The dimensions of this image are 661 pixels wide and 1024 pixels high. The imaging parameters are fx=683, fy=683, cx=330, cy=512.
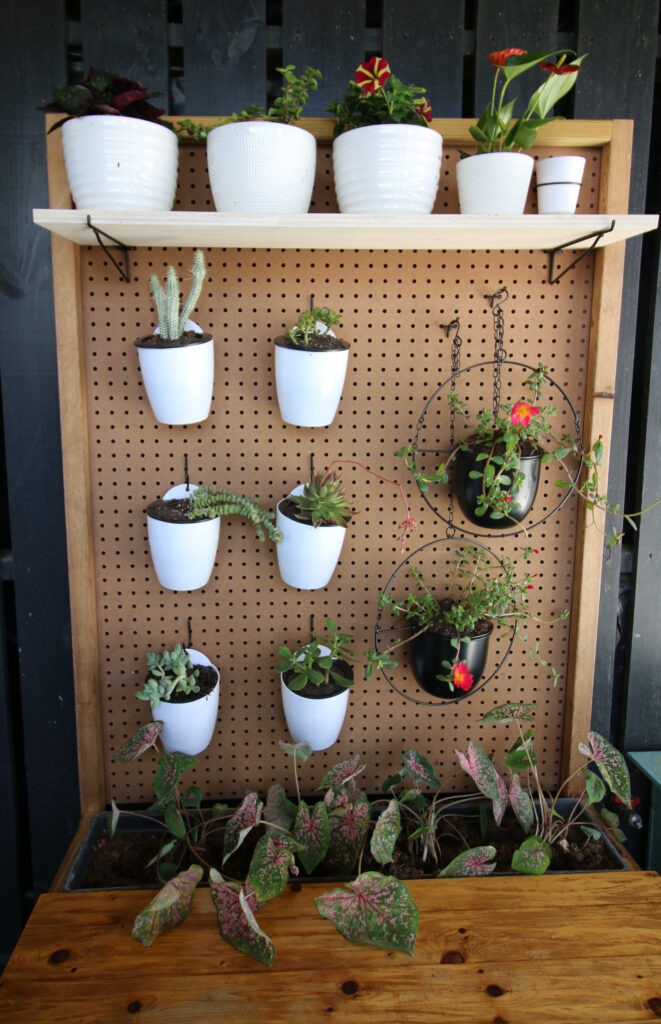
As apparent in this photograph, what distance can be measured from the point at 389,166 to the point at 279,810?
1.24 meters

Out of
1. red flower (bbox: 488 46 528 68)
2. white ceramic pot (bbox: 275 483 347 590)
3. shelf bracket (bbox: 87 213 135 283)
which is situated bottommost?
white ceramic pot (bbox: 275 483 347 590)

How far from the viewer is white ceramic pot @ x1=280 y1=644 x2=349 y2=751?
1410 millimetres

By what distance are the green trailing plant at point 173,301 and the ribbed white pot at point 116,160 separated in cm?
12

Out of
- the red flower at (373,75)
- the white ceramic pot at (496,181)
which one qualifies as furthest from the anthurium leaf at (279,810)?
the red flower at (373,75)

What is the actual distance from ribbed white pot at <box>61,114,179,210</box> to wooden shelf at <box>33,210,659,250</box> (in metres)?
0.05

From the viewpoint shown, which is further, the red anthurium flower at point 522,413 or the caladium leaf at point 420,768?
the caladium leaf at point 420,768

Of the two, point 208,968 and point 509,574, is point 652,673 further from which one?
point 208,968

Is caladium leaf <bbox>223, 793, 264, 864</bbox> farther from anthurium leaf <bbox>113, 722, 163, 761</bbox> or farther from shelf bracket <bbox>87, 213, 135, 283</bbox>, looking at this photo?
shelf bracket <bbox>87, 213, 135, 283</bbox>

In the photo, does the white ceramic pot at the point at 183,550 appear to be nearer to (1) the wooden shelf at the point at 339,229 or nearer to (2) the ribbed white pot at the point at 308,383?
(2) the ribbed white pot at the point at 308,383

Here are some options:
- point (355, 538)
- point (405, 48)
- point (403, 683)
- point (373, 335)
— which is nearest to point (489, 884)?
point (403, 683)

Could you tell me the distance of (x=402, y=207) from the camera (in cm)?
121

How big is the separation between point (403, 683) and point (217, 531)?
1.87 ft

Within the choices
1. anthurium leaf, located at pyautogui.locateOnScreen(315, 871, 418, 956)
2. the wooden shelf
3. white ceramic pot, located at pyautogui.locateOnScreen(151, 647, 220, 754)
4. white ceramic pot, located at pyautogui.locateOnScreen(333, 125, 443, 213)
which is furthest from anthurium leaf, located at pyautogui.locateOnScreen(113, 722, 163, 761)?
white ceramic pot, located at pyautogui.locateOnScreen(333, 125, 443, 213)

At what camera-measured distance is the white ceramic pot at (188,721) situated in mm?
1399
